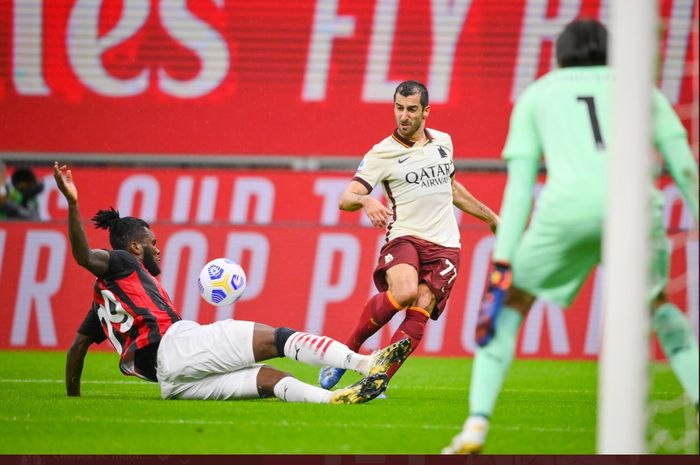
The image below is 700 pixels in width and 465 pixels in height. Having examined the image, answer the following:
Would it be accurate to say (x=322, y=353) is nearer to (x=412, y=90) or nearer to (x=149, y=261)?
(x=149, y=261)

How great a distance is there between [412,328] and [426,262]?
28.2 inches

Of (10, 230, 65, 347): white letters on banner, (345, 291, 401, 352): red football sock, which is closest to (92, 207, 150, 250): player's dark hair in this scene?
(345, 291, 401, 352): red football sock

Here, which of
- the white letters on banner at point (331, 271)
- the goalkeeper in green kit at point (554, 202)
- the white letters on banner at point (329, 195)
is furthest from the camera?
the white letters on banner at point (329, 195)

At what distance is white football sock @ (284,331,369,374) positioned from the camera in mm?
7402

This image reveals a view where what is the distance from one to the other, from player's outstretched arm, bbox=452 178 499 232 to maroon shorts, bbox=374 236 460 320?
13.6 inches

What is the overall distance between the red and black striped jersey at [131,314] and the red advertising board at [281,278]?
625 cm

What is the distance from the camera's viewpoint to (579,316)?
1404cm

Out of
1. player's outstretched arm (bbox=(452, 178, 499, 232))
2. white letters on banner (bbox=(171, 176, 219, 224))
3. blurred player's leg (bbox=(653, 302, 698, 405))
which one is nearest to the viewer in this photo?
blurred player's leg (bbox=(653, 302, 698, 405))

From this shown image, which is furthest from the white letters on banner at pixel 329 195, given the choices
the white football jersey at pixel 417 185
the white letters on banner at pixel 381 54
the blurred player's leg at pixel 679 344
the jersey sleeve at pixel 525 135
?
the jersey sleeve at pixel 525 135

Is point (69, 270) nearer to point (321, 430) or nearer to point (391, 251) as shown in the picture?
point (391, 251)

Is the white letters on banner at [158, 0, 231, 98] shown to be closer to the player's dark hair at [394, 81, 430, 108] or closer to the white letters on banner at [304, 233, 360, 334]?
the white letters on banner at [304, 233, 360, 334]

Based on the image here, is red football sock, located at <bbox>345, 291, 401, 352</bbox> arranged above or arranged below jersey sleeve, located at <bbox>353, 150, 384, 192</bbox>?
below

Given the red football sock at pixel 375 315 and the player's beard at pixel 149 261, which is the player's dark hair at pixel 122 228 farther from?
the red football sock at pixel 375 315

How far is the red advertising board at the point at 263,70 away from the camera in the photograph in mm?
15430
